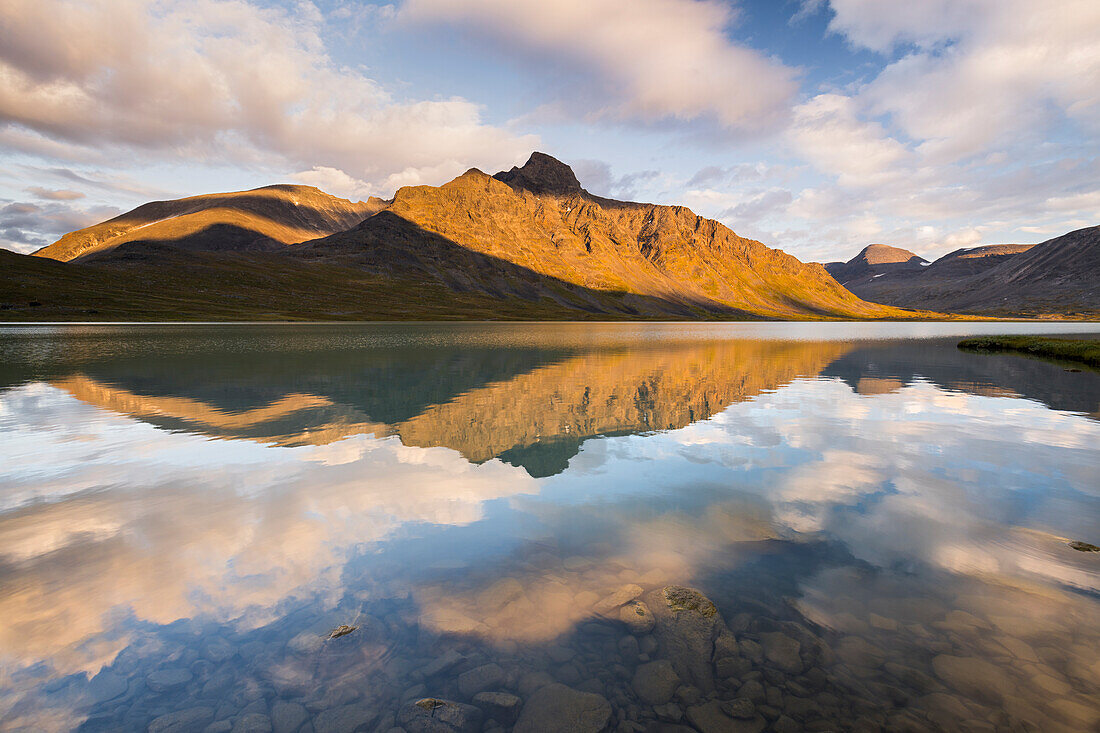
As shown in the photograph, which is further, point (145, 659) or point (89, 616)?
point (89, 616)

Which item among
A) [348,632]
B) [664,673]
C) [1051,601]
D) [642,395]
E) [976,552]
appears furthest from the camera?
[642,395]

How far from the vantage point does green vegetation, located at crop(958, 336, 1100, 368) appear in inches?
2173

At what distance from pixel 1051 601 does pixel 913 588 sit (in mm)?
2333

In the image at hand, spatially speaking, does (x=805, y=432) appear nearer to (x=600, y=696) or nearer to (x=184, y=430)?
(x=600, y=696)

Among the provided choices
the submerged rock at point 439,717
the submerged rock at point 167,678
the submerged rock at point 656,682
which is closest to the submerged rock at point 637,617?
the submerged rock at point 656,682

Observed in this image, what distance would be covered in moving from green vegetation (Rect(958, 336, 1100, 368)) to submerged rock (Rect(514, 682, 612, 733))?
2771 inches

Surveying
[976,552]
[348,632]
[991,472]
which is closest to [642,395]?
[991,472]

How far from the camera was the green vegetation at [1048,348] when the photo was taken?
55194 mm

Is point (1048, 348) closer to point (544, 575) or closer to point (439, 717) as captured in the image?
point (544, 575)

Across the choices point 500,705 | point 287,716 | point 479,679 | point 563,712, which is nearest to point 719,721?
point 563,712

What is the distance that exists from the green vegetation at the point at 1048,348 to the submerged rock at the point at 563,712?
7038 cm

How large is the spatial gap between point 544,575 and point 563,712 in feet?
12.3

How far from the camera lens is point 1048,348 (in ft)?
210

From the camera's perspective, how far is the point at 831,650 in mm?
8320
